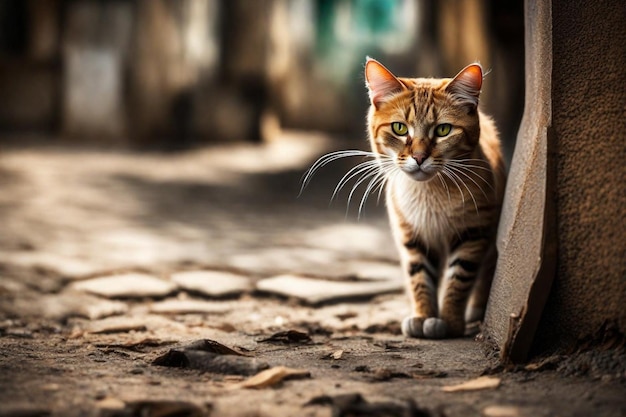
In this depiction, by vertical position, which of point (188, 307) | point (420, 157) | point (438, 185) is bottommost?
point (188, 307)

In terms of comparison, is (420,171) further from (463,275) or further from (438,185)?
(463,275)

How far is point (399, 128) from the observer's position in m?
2.76

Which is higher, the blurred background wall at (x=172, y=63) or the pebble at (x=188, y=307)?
the blurred background wall at (x=172, y=63)

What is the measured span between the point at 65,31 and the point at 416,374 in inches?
308

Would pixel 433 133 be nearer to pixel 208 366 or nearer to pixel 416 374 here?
pixel 416 374

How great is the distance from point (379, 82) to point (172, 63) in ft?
19.9

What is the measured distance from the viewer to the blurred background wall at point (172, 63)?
8.41 m

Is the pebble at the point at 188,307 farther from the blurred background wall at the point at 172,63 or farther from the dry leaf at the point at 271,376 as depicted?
the blurred background wall at the point at 172,63

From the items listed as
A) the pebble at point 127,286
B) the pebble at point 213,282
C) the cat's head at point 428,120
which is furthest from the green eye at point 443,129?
the pebble at point 127,286

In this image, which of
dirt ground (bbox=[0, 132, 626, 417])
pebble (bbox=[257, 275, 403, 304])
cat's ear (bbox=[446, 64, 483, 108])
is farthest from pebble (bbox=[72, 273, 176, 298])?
cat's ear (bbox=[446, 64, 483, 108])

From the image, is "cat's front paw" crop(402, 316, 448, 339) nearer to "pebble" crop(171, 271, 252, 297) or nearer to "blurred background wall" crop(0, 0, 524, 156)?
"pebble" crop(171, 271, 252, 297)

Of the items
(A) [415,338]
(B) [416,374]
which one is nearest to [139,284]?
(A) [415,338]

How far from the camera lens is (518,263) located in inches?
88.6

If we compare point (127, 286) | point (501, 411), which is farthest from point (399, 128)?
point (127, 286)
